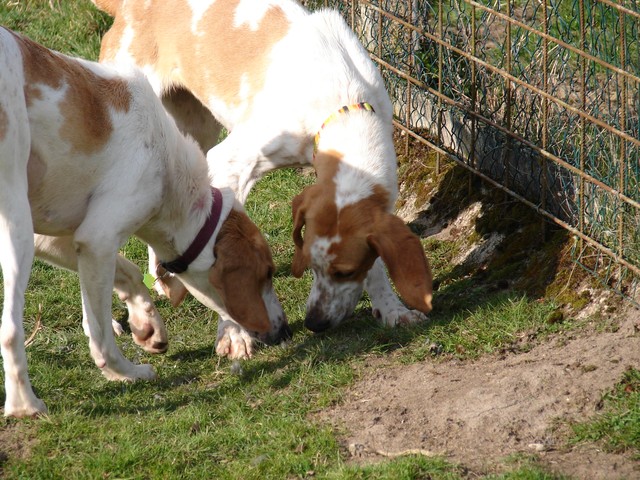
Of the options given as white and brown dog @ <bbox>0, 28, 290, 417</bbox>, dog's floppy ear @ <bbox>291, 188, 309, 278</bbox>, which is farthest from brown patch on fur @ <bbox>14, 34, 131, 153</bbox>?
dog's floppy ear @ <bbox>291, 188, 309, 278</bbox>

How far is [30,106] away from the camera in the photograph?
4.12 meters

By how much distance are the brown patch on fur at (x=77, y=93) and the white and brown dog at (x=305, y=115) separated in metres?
0.95

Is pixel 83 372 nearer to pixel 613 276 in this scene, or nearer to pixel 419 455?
pixel 419 455

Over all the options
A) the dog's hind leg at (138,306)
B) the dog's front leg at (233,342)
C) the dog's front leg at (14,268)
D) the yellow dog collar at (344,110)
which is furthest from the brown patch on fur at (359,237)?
the dog's front leg at (14,268)

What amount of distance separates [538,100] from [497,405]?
2.06 metres

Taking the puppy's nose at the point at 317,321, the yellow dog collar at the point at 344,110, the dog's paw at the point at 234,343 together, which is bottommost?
the dog's paw at the point at 234,343

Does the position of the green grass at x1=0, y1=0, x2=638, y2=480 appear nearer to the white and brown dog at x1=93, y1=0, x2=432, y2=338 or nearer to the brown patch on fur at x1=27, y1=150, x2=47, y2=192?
the white and brown dog at x1=93, y1=0, x2=432, y2=338

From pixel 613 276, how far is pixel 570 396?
1.00m

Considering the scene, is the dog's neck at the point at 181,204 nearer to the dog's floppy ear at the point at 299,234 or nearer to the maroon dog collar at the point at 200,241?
the maroon dog collar at the point at 200,241

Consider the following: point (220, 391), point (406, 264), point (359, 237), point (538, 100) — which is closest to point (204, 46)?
point (359, 237)

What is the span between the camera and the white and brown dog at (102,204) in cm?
393

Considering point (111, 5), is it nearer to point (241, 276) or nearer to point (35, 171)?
point (35, 171)

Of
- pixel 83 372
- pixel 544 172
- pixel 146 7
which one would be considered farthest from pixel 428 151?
pixel 83 372

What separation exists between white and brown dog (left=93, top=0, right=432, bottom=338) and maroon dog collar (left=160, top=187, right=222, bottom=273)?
39cm
